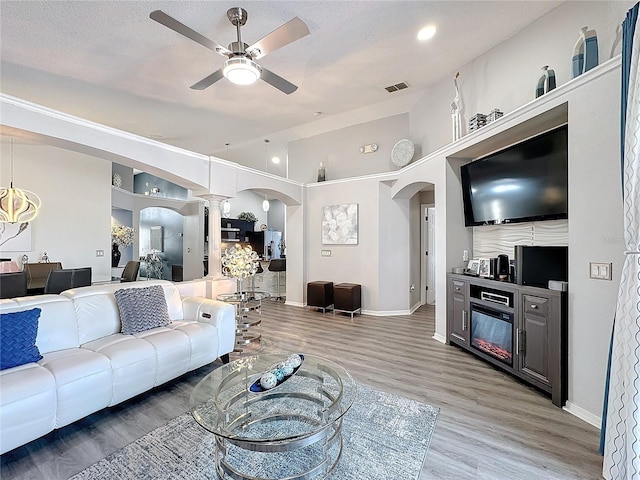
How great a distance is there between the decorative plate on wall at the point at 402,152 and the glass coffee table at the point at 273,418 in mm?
3967

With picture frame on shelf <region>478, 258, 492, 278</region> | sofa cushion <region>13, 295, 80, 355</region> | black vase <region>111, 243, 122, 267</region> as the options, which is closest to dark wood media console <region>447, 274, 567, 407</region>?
picture frame on shelf <region>478, 258, 492, 278</region>

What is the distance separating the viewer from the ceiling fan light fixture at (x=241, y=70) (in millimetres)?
2596

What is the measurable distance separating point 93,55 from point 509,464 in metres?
5.40

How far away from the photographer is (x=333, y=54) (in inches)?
144

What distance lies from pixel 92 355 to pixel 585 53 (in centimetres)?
464

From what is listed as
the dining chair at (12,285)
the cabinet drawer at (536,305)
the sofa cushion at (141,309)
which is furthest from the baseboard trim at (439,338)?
the dining chair at (12,285)

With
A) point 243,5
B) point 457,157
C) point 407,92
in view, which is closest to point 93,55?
point 243,5

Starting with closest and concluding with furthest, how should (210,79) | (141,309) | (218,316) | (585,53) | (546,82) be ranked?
1. (585,53)
2. (546,82)
3. (141,309)
4. (210,79)
5. (218,316)

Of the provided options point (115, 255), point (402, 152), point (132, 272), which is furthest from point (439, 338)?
point (115, 255)

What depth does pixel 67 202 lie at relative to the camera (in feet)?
18.0

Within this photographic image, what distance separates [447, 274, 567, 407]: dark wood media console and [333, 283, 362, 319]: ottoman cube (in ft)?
6.09

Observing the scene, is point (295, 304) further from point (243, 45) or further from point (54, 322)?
point (243, 45)

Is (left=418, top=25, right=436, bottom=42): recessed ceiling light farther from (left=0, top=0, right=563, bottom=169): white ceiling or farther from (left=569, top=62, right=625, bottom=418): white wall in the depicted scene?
(left=569, top=62, right=625, bottom=418): white wall

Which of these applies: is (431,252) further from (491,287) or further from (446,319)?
(491,287)
